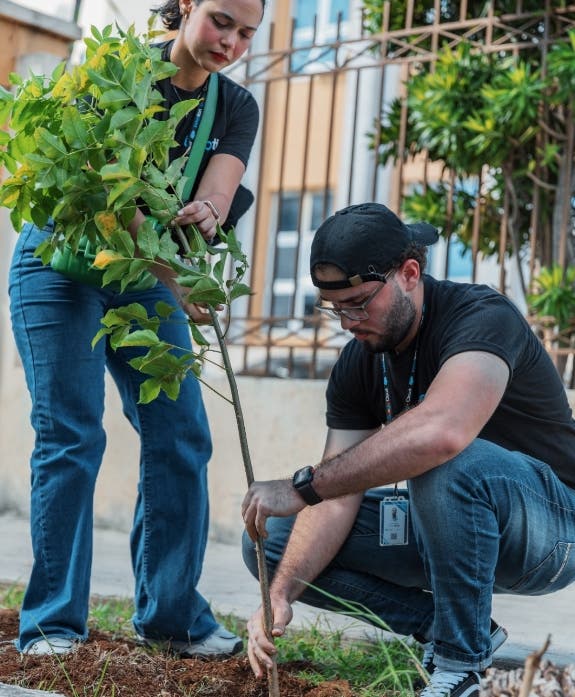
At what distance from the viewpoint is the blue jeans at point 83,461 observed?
9.11 ft

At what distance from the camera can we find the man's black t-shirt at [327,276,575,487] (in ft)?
8.14

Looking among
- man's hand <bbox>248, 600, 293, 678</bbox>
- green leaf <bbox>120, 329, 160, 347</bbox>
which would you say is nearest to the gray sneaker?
man's hand <bbox>248, 600, 293, 678</bbox>

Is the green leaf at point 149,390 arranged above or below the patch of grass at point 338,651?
above

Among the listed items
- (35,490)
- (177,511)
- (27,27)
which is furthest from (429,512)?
(27,27)

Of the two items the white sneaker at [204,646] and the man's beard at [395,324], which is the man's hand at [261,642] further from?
the man's beard at [395,324]

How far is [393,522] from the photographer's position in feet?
9.29

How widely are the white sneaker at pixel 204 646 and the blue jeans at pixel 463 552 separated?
9.6 inches

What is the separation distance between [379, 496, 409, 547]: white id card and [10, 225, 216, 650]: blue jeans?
52 cm

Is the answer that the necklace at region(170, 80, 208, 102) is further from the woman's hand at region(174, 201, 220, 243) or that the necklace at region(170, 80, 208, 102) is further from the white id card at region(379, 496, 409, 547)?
the white id card at region(379, 496, 409, 547)

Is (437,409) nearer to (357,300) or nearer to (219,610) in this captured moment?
(357,300)

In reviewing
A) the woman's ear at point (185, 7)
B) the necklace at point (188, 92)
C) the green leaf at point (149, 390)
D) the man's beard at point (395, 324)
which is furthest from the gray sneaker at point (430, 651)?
the woman's ear at point (185, 7)

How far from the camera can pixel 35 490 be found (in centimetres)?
282

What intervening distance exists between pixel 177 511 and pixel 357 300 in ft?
2.82

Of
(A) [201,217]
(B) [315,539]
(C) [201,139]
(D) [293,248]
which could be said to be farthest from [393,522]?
(D) [293,248]
